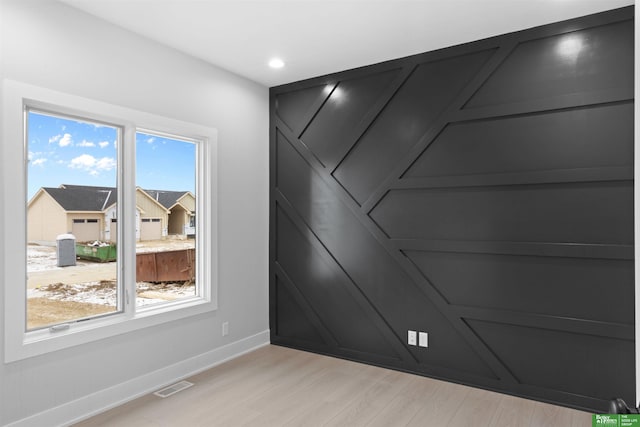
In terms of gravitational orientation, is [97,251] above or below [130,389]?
above

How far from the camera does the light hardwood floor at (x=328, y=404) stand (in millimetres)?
2625

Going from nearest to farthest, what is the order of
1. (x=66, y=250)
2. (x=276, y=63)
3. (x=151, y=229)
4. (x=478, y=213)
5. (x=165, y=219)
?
(x=66, y=250) < (x=478, y=213) < (x=151, y=229) < (x=165, y=219) < (x=276, y=63)

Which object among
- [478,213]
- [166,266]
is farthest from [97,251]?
[478,213]

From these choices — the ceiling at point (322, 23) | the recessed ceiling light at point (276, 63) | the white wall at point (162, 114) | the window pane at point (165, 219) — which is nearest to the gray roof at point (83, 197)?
the window pane at point (165, 219)

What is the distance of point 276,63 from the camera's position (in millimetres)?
3572

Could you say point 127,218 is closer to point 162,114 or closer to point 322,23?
point 162,114

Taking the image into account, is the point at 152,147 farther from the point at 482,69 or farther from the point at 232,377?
the point at 482,69

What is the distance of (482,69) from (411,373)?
250 centimetres

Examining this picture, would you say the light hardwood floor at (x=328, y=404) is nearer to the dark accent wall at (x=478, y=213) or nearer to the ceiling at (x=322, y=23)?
the dark accent wall at (x=478, y=213)

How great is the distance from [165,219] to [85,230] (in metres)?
0.66

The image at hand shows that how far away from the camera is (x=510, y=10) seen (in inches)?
A: 105

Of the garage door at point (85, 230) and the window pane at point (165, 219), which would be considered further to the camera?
the window pane at point (165, 219)

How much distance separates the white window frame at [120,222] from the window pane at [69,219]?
0.25 ft

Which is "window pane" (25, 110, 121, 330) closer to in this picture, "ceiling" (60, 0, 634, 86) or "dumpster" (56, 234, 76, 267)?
"dumpster" (56, 234, 76, 267)
